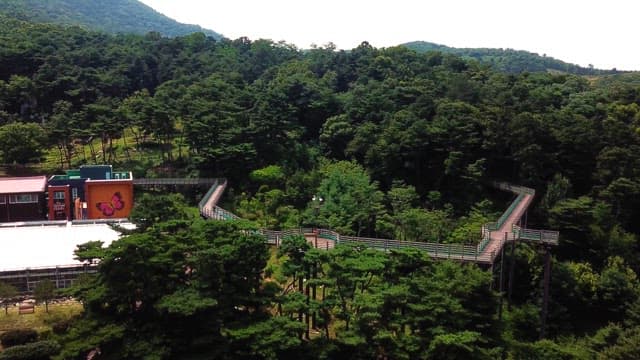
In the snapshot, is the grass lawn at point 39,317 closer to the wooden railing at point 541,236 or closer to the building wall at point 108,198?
the building wall at point 108,198

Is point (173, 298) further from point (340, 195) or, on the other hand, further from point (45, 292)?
point (340, 195)

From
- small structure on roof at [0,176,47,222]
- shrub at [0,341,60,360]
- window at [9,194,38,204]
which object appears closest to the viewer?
shrub at [0,341,60,360]

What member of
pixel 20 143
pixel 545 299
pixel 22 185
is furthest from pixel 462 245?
pixel 20 143

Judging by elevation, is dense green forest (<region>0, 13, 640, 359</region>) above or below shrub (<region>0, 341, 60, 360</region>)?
above

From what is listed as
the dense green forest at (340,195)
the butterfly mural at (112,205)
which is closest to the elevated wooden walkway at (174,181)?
the dense green forest at (340,195)

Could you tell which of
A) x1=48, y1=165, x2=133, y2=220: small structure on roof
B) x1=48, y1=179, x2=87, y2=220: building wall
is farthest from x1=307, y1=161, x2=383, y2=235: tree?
x1=48, y1=179, x2=87, y2=220: building wall

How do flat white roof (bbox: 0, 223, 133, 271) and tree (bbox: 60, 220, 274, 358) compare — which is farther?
flat white roof (bbox: 0, 223, 133, 271)

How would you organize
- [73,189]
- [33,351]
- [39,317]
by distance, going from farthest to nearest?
[73,189] < [39,317] < [33,351]

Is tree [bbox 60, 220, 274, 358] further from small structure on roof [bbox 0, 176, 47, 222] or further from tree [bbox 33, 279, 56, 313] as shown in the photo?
small structure on roof [bbox 0, 176, 47, 222]
